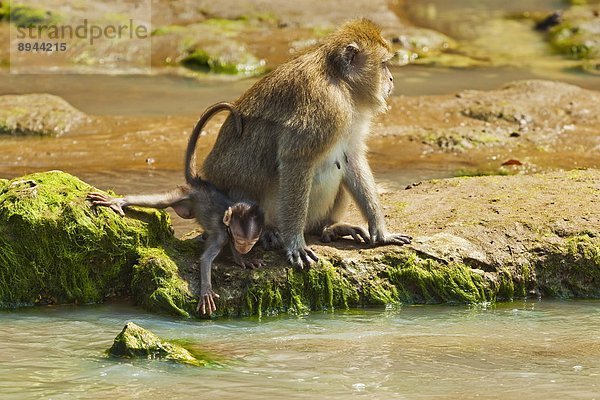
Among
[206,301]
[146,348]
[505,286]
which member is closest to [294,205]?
[206,301]

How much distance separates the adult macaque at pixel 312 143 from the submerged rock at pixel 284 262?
0.28m

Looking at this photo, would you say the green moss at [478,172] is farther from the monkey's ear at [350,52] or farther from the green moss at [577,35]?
the green moss at [577,35]

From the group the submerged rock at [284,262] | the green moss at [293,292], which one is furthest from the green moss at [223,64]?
the green moss at [293,292]

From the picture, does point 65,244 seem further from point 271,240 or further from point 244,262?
point 271,240

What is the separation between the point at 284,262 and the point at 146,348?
5.70 feet

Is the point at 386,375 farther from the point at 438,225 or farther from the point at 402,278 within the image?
the point at 438,225

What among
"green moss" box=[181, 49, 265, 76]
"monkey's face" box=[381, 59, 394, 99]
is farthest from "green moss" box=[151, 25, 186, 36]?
"monkey's face" box=[381, 59, 394, 99]

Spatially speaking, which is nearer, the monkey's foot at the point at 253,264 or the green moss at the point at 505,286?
the monkey's foot at the point at 253,264

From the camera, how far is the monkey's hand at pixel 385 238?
30.2ft

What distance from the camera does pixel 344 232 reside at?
9.41 meters

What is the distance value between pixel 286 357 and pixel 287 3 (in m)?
20.7

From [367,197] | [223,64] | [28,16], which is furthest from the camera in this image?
[28,16]

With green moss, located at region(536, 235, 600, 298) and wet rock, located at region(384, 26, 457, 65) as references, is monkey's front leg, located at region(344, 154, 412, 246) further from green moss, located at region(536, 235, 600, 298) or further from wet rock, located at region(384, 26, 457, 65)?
wet rock, located at region(384, 26, 457, 65)

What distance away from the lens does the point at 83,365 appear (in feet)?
24.9
